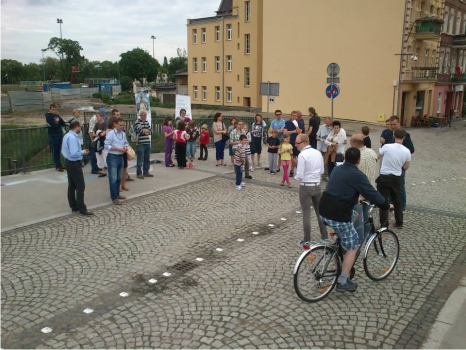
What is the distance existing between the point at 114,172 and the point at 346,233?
5.83 m

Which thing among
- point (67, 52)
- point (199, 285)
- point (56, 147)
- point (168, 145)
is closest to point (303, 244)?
point (199, 285)

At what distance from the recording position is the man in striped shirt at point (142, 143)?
39.0ft

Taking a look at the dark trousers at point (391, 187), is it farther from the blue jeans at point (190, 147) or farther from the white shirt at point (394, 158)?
the blue jeans at point (190, 147)

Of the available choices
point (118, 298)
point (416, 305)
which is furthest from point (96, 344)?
point (416, 305)

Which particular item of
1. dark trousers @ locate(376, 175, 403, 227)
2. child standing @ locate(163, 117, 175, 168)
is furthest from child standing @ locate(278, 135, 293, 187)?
child standing @ locate(163, 117, 175, 168)

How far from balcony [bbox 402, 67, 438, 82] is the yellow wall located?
1.19 metres

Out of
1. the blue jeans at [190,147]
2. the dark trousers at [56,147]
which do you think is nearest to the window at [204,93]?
the blue jeans at [190,147]

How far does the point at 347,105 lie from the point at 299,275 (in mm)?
30267

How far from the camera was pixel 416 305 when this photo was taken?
534cm

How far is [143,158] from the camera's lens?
12297mm

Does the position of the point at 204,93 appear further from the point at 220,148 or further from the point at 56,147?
the point at 56,147

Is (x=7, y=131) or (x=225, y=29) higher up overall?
(x=225, y=29)

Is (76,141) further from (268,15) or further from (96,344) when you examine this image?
(268,15)

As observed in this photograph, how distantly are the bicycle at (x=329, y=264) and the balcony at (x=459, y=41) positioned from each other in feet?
127
